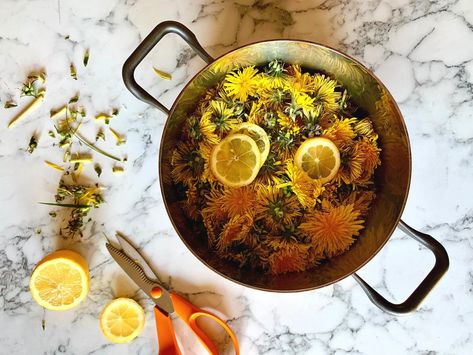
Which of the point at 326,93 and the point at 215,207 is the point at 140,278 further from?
the point at 326,93

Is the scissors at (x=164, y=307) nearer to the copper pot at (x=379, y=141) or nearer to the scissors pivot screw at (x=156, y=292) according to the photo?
the scissors pivot screw at (x=156, y=292)

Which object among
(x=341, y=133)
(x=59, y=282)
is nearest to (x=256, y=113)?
(x=341, y=133)

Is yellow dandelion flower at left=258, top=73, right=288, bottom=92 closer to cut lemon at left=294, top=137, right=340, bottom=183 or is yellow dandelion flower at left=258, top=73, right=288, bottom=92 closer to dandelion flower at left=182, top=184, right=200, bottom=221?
cut lemon at left=294, top=137, right=340, bottom=183

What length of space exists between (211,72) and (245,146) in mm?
143

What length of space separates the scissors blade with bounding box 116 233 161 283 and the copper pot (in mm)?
134

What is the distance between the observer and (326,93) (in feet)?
3.22

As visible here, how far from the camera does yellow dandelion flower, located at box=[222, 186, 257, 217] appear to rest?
98 cm

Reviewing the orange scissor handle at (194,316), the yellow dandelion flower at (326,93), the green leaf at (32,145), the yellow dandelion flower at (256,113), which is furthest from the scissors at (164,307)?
the yellow dandelion flower at (326,93)

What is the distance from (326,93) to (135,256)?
0.48 meters

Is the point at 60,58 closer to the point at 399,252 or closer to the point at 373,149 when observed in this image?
the point at 373,149

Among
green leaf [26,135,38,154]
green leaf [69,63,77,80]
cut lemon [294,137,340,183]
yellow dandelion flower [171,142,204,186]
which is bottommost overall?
green leaf [26,135,38,154]

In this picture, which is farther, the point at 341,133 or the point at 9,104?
the point at 9,104

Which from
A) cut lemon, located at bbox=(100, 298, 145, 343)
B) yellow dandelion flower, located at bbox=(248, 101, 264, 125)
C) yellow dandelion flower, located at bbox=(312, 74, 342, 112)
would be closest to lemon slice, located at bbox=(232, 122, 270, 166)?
yellow dandelion flower, located at bbox=(248, 101, 264, 125)

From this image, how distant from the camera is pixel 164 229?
1064 mm
